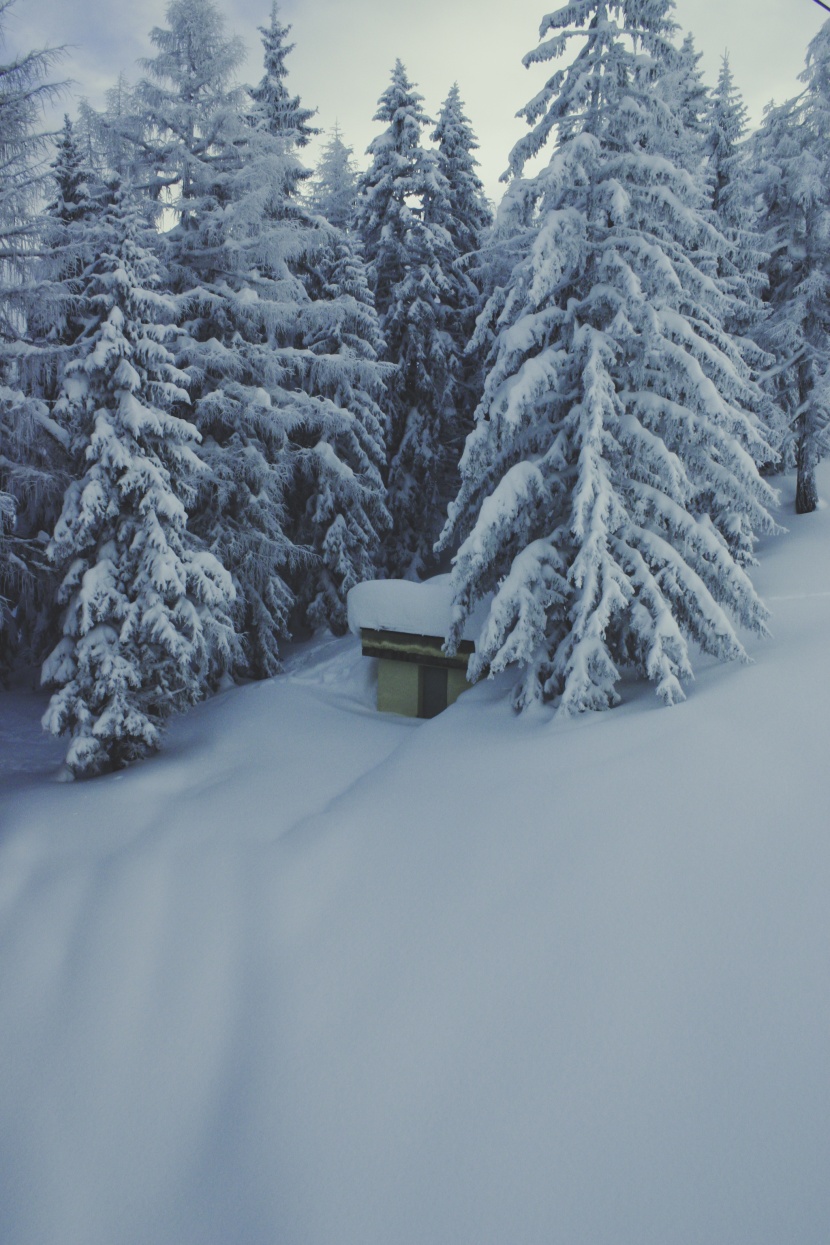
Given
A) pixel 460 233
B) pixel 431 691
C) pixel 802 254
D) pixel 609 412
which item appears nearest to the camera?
pixel 609 412

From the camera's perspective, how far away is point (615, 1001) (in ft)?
15.8

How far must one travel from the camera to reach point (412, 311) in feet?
68.6

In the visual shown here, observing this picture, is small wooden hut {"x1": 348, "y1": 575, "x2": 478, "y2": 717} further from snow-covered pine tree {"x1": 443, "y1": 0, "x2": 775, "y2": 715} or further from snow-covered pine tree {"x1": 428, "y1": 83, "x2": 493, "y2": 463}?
snow-covered pine tree {"x1": 428, "y1": 83, "x2": 493, "y2": 463}

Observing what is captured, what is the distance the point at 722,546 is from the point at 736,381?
2083 millimetres

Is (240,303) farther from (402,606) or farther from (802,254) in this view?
(802,254)

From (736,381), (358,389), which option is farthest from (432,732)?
(358,389)

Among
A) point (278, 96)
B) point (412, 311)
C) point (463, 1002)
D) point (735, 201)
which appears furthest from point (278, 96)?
point (463, 1002)

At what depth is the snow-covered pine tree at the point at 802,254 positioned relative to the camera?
17.1m

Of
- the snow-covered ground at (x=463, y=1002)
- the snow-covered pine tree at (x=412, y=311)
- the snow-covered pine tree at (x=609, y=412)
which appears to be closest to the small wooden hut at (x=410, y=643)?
the snow-covered pine tree at (x=609, y=412)

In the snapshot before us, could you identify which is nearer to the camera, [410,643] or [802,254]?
[410,643]

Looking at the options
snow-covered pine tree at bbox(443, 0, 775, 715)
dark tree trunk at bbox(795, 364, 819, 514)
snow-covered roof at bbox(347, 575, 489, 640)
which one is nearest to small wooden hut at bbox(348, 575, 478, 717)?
snow-covered roof at bbox(347, 575, 489, 640)

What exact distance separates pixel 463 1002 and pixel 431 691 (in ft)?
32.8

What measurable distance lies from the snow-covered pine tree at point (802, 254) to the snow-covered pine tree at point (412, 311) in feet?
29.2

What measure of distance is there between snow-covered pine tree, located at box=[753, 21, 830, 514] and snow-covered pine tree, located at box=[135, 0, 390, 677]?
10.8 metres
